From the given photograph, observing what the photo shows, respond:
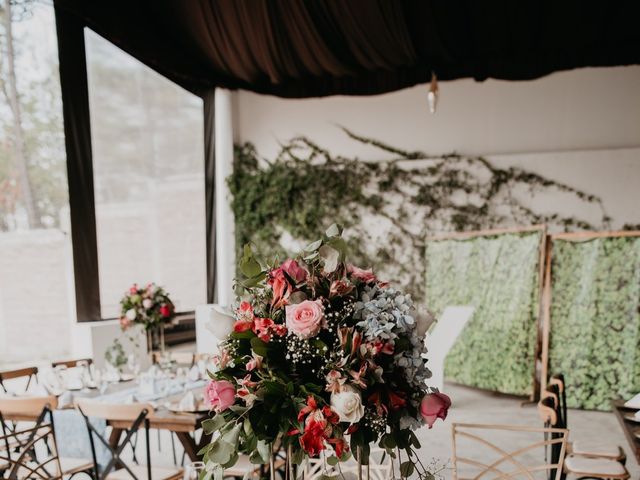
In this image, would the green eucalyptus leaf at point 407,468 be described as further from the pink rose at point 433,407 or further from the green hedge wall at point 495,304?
the green hedge wall at point 495,304

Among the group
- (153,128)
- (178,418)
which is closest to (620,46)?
(153,128)

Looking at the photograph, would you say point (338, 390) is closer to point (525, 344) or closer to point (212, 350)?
point (212, 350)

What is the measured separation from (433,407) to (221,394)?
454mm

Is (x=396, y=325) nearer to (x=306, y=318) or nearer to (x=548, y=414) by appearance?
(x=306, y=318)

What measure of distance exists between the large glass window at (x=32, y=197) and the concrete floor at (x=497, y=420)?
12.9 feet

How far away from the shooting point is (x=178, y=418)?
300 centimetres

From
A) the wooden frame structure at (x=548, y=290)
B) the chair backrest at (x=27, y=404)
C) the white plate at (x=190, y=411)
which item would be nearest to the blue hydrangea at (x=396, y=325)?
the white plate at (x=190, y=411)

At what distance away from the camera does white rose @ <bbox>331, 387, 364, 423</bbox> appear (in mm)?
1021

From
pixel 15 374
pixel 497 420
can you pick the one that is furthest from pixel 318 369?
pixel 497 420

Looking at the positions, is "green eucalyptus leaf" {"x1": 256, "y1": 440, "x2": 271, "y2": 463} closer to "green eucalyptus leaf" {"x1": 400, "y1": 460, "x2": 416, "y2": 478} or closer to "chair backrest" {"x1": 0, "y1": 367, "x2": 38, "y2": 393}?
"green eucalyptus leaf" {"x1": 400, "y1": 460, "x2": 416, "y2": 478}

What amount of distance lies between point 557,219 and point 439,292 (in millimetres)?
1809

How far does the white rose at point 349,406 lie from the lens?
1021mm

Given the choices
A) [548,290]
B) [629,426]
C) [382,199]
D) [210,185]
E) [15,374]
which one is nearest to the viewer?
[629,426]

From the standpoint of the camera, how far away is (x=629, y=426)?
2732 millimetres
